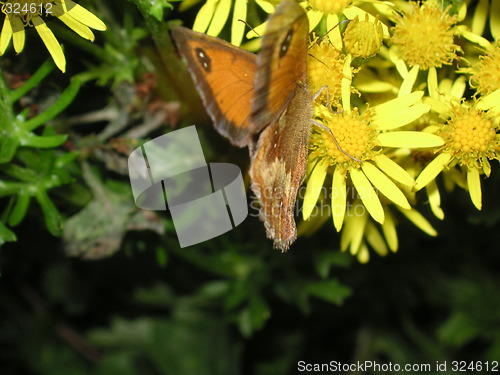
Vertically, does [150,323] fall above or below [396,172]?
below

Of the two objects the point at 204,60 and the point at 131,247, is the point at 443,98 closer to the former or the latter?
the point at 204,60

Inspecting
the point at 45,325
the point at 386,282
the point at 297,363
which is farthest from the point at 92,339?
the point at 386,282

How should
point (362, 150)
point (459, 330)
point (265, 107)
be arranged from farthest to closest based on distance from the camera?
point (459, 330)
point (362, 150)
point (265, 107)

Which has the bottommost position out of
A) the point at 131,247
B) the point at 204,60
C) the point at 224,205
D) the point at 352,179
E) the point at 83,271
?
the point at 83,271

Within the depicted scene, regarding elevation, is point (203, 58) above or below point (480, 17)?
above

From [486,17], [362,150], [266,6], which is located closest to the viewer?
[266,6]

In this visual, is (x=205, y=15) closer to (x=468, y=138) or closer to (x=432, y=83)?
(x=432, y=83)

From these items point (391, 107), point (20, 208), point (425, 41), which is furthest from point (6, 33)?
point (425, 41)

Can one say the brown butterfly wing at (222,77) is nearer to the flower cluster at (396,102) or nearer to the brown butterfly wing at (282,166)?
the brown butterfly wing at (282,166)
